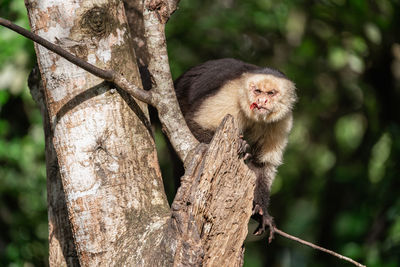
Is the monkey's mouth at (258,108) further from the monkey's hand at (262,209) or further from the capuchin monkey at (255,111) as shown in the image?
the monkey's hand at (262,209)

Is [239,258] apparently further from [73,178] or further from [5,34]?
[5,34]

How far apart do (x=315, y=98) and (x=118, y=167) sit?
518 cm

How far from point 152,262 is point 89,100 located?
77 cm

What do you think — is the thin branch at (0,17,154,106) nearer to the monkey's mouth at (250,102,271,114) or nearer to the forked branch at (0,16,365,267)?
the forked branch at (0,16,365,267)

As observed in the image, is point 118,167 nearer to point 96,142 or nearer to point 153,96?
point 96,142

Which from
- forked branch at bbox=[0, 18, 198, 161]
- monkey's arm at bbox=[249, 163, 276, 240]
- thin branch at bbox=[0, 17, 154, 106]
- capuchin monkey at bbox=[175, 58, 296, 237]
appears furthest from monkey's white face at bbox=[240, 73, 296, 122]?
thin branch at bbox=[0, 17, 154, 106]

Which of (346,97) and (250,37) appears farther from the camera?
(346,97)

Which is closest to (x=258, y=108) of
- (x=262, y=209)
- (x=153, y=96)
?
(x=262, y=209)

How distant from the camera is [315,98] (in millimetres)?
7027

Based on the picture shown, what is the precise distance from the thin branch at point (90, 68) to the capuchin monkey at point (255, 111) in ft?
4.68

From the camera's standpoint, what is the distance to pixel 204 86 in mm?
4090

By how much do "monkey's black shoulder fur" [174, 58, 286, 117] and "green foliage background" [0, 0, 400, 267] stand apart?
1.21 meters

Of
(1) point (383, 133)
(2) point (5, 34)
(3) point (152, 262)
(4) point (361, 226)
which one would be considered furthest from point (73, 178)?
(1) point (383, 133)

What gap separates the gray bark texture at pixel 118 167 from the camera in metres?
2.18
